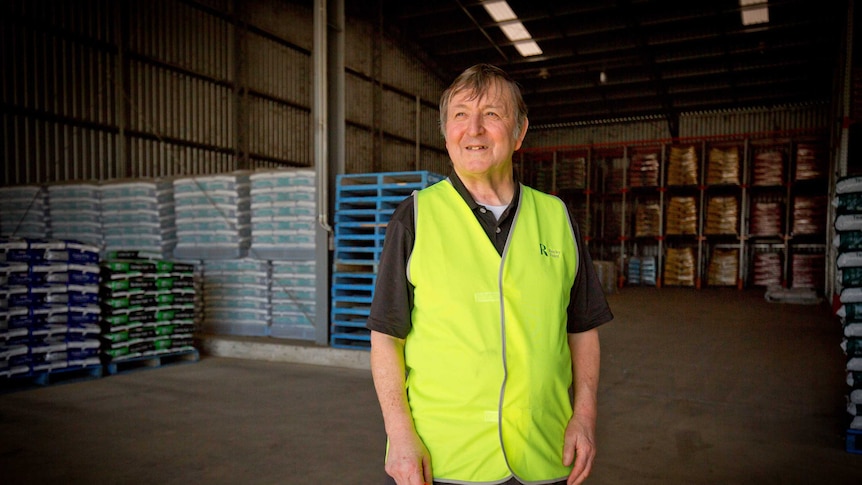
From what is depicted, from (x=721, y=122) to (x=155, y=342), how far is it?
858 inches

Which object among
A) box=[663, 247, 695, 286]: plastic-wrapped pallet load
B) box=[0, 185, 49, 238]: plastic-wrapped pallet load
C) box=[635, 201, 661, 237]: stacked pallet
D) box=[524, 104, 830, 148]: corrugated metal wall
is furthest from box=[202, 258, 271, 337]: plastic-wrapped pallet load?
box=[524, 104, 830, 148]: corrugated metal wall

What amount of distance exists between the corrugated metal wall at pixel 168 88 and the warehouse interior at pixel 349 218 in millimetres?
68

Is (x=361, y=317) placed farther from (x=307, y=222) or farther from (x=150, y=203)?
(x=150, y=203)

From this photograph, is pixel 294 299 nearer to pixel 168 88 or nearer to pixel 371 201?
pixel 371 201

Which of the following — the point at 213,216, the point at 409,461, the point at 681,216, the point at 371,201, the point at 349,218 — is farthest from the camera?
the point at 681,216

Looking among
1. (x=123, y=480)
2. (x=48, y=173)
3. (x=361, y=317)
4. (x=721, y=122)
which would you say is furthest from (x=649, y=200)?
(x=123, y=480)

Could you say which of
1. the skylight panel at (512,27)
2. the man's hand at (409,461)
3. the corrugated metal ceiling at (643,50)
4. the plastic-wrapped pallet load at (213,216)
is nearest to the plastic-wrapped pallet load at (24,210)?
the plastic-wrapped pallet load at (213,216)

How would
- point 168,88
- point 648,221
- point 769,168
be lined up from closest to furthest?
point 168,88
point 769,168
point 648,221

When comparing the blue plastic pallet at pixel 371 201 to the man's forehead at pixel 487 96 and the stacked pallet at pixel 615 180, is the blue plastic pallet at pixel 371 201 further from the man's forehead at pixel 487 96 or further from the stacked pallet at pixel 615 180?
the stacked pallet at pixel 615 180

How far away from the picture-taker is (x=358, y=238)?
25.4 feet

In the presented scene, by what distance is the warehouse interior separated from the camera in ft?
15.3

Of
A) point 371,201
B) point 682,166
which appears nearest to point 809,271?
point 682,166

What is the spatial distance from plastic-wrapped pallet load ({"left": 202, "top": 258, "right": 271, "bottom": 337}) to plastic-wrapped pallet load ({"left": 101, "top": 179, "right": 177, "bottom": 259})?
1.01 m

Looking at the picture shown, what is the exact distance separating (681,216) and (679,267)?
5.47 feet
